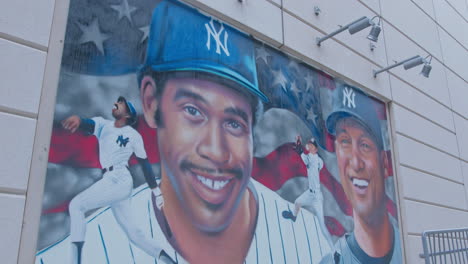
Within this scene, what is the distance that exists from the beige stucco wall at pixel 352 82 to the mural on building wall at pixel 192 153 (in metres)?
0.12

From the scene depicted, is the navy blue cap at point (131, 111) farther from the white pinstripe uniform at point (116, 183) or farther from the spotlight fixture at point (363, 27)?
the spotlight fixture at point (363, 27)

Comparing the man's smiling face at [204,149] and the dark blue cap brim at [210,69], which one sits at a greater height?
the dark blue cap brim at [210,69]

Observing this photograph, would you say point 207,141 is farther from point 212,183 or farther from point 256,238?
point 256,238

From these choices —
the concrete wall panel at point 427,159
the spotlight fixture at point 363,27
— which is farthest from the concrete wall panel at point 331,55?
the concrete wall panel at point 427,159

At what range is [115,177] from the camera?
2.96 meters

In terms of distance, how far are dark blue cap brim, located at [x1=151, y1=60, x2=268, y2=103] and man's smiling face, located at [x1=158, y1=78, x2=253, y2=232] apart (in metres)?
0.11

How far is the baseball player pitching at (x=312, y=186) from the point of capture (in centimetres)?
447

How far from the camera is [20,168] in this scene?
2492 mm

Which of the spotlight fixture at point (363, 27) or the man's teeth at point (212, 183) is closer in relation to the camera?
Answer: the man's teeth at point (212, 183)

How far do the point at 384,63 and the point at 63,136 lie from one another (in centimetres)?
513

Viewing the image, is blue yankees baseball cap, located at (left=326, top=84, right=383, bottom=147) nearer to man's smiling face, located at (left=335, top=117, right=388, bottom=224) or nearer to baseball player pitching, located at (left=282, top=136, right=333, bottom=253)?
man's smiling face, located at (left=335, top=117, right=388, bottom=224)

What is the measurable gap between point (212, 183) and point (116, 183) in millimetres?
917

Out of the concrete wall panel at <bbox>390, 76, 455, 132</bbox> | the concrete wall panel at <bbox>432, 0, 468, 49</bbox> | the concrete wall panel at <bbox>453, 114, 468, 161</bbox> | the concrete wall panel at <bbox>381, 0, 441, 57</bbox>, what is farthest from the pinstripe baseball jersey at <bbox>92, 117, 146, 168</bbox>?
the concrete wall panel at <bbox>432, 0, 468, 49</bbox>

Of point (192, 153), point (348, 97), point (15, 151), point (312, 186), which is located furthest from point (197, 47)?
point (348, 97)
